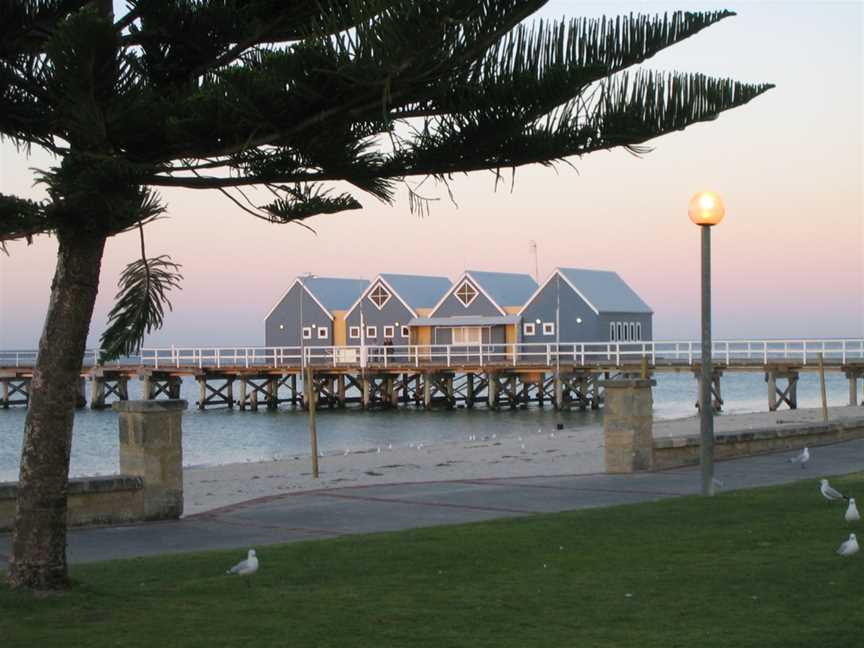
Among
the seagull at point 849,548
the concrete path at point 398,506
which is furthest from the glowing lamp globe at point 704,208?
the seagull at point 849,548

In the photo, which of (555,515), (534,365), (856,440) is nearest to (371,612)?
(555,515)

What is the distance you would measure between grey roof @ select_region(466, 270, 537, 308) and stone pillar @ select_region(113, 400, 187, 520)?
46.9 metres

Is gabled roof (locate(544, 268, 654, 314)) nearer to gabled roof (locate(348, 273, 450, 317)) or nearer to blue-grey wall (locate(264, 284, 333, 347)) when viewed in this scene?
gabled roof (locate(348, 273, 450, 317))

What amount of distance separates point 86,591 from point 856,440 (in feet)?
51.6

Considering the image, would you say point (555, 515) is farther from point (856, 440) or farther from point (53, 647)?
point (856, 440)

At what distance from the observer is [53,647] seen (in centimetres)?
586

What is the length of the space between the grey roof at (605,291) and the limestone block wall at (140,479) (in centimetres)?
4512

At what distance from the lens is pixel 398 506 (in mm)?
12859

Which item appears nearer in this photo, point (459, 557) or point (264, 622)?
point (264, 622)

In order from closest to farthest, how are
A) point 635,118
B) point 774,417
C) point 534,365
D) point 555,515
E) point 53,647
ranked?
point 53,647
point 635,118
point 555,515
point 774,417
point 534,365

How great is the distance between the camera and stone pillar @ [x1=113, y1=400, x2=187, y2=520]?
1229 cm

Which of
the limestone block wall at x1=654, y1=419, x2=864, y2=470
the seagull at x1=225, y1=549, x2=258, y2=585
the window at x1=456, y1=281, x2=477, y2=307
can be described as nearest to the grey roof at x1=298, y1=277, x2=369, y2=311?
the window at x1=456, y1=281, x2=477, y2=307

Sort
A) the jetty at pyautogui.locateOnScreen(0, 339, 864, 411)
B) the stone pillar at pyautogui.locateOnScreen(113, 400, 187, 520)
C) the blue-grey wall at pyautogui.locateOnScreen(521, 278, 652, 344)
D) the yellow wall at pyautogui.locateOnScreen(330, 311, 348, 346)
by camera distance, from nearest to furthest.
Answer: the stone pillar at pyautogui.locateOnScreen(113, 400, 187, 520) → the jetty at pyautogui.locateOnScreen(0, 339, 864, 411) → the blue-grey wall at pyautogui.locateOnScreen(521, 278, 652, 344) → the yellow wall at pyautogui.locateOnScreen(330, 311, 348, 346)

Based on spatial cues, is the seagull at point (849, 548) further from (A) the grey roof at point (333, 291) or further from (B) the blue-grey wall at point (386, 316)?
(A) the grey roof at point (333, 291)
